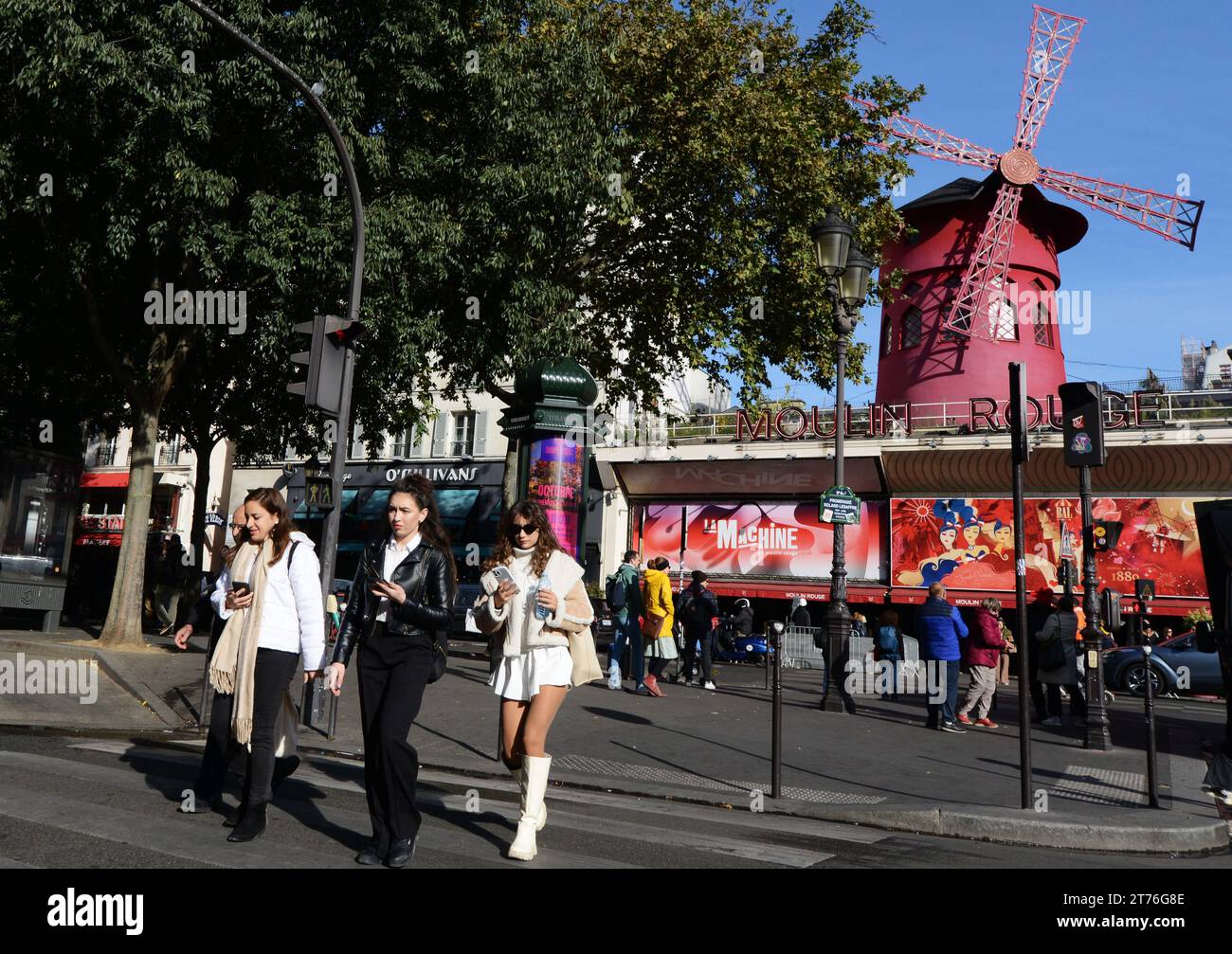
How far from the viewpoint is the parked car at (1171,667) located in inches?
760

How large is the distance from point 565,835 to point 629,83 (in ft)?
52.9

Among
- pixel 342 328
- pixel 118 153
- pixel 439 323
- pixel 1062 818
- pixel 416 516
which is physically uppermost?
pixel 118 153

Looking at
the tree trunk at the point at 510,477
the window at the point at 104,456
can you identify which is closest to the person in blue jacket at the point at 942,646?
the tree trunk at the point at 510,477

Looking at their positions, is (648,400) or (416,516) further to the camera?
(648,400)

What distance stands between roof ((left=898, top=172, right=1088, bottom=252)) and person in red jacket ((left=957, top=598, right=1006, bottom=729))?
2337 centimetres

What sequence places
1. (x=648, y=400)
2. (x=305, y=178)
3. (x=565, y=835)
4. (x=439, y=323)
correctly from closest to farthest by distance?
1. (x=565, y=835)
2. (x=305, y=178)
3. (x=439, y=323)
4. (x=648, y=400)

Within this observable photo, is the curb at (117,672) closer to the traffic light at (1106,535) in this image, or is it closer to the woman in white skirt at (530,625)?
the woman in white skirt at (530,625)

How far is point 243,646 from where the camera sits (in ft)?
17.0

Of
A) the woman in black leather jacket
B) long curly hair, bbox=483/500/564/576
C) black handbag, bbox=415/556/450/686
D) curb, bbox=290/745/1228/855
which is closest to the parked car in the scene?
curb, bbox=290/745/1228/855

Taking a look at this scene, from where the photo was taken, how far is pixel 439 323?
1558cm

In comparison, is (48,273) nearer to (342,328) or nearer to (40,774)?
(342,328)

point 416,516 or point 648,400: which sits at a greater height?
point 648,400

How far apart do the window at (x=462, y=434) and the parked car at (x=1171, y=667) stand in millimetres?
24500
